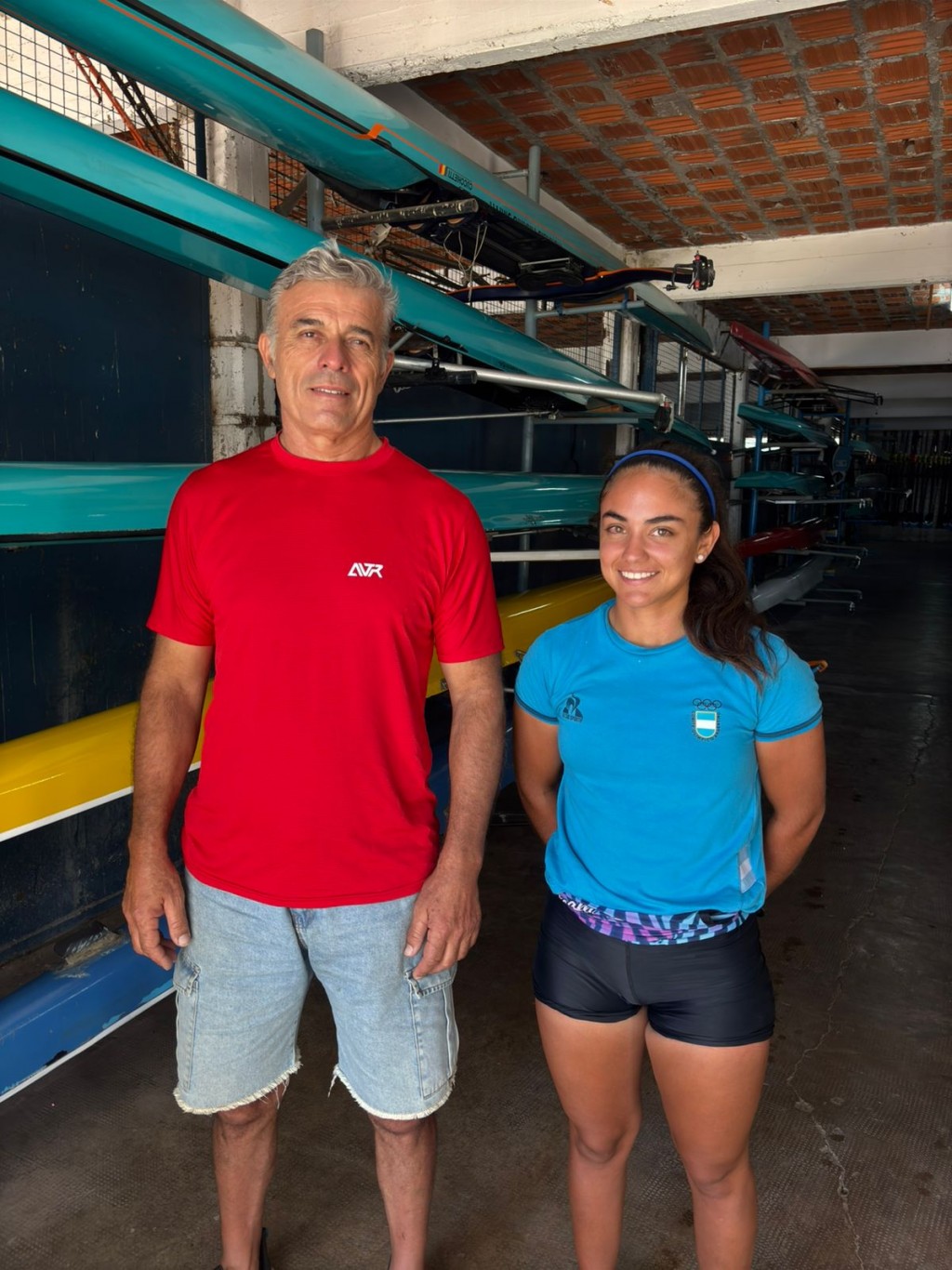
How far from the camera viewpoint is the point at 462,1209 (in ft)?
6.18

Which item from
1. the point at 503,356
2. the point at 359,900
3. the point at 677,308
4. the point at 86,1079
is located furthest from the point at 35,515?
the point at 677,308

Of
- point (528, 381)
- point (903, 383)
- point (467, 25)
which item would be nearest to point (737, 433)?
point (903, 383)

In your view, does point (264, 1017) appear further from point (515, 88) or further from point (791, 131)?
point (791, 131)

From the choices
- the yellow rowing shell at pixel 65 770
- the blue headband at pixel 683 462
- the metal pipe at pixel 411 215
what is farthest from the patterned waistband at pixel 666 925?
the metal pipe at pixel 411 215

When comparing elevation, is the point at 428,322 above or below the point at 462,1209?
above

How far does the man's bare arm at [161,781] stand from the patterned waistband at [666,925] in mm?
685

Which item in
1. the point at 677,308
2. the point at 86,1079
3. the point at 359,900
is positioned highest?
the point at 677,308

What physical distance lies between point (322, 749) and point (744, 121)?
13.8ft

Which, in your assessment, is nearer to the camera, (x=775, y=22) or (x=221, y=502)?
(x=221, y=502)

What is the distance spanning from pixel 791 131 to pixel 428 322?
8.71 ft

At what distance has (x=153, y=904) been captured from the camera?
4.73ft

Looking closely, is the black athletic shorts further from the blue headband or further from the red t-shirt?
the blue headband

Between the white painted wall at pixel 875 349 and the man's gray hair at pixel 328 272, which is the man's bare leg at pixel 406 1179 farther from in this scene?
the white painted wall at pixel 875 349

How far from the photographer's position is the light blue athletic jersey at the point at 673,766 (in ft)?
4.44
